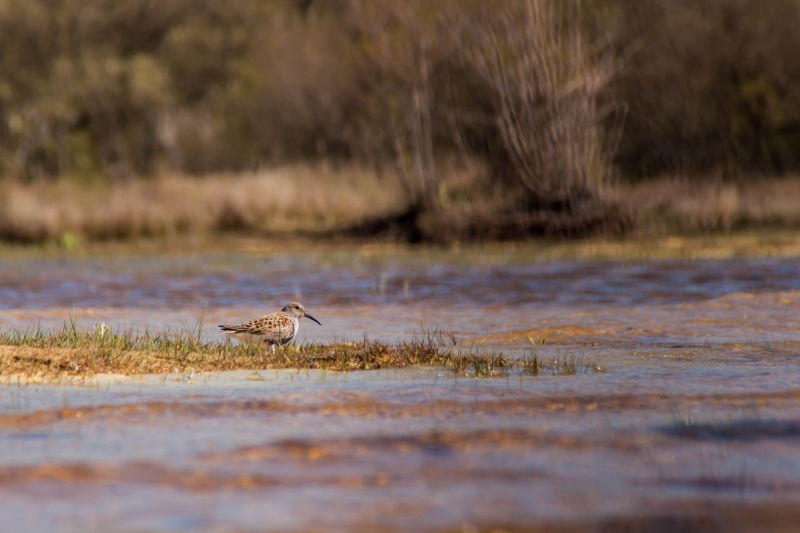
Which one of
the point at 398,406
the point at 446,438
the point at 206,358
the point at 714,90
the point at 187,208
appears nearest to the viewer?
the point at 446,438

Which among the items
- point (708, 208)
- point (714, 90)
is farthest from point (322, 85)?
point (708, 208)

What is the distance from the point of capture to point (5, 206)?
2702cm

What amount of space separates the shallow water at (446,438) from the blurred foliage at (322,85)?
42.0 ft

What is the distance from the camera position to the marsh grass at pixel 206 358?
9.04 m

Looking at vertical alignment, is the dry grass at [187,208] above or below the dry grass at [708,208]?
above

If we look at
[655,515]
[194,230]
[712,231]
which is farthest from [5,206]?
[655,515]

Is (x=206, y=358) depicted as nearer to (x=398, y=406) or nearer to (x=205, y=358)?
(x=205, y=358)

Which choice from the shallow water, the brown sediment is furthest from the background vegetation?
the brown sediment

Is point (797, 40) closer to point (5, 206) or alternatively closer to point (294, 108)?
point (294, 108)

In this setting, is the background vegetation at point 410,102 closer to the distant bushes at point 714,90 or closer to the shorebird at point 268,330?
the distant bushes at point 714,90

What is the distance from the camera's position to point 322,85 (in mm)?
41812

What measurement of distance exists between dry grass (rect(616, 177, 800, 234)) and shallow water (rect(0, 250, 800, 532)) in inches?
455

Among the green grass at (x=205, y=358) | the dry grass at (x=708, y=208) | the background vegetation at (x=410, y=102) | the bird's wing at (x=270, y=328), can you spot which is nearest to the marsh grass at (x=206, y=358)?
the green grass at (x=205, y=358)

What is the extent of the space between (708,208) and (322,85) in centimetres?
1931
